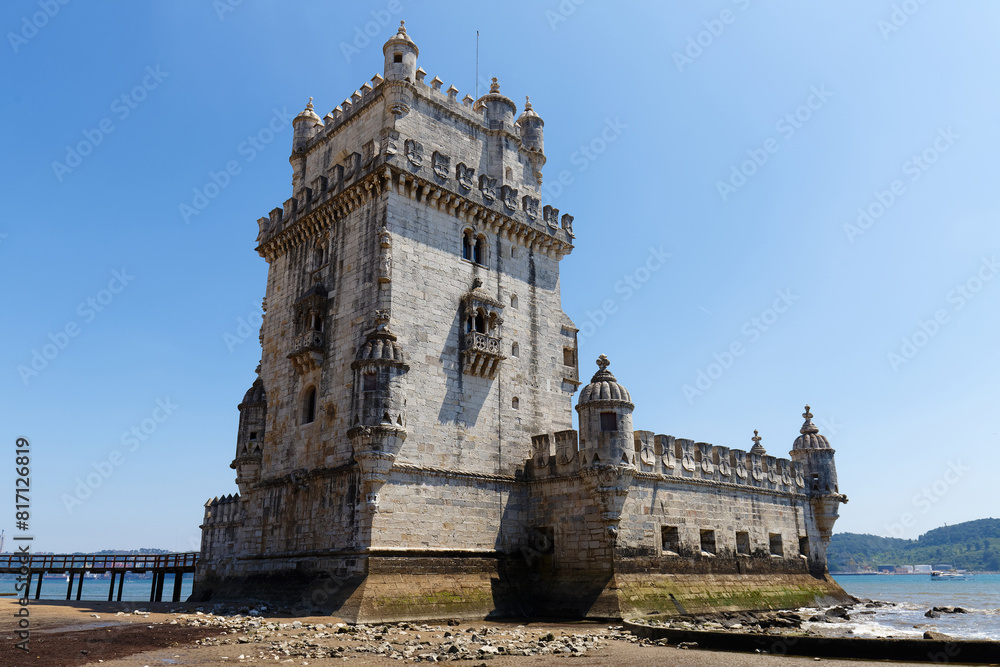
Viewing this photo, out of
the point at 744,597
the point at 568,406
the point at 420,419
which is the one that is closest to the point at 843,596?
the point at 744,597

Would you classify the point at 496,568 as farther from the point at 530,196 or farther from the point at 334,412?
the point at 530,196

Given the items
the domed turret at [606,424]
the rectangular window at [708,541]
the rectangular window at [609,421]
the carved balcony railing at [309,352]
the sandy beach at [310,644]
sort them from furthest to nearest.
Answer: the rectangular window at [708,541]
the carved balcony railing at [309,352]
the rectangular window at [609,421]
the domed turret at [606,424]
the sandy beach at [310,644]

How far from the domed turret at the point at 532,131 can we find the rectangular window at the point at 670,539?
18.7m

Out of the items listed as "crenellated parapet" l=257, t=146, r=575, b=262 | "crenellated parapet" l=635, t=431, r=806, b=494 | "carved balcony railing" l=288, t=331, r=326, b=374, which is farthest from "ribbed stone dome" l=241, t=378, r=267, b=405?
"crenellated parapet" l=635, t=431, r=806, b=494

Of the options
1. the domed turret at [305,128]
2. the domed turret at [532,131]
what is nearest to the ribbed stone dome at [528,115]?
the domed turret at [532,131]

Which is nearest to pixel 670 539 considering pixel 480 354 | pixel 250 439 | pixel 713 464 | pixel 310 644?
pixel 713 464

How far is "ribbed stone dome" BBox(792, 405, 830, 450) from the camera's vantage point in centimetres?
3738

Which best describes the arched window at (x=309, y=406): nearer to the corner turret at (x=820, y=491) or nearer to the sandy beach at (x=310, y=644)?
the sandy beach at (x=310, y=644)

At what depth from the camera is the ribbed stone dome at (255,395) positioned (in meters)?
31.2

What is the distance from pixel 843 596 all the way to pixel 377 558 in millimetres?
25671

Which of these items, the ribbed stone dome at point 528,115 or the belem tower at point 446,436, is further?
the ribbed stone dome at point 528,115

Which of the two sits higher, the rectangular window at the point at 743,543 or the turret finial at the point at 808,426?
the turret finial at the point at 808,426

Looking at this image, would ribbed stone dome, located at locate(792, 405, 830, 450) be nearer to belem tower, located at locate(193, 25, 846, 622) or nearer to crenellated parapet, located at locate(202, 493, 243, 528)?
belem tower, located at locate(193, 25, 846, 622)

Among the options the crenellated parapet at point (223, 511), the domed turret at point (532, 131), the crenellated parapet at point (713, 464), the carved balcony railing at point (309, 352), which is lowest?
the crenellated parapet at point (223, 511)
